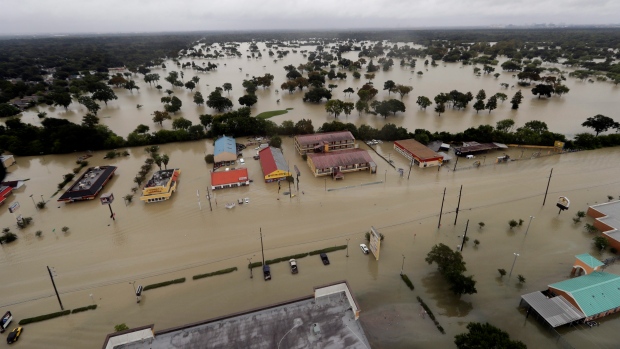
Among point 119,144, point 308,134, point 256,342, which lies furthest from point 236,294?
point 119,144

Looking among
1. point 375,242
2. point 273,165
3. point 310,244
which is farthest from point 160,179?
point 375,242

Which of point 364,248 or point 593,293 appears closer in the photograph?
point 593,293

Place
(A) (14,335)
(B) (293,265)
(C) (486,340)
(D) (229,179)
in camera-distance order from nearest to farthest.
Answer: (C) (486,340) → (A) (14,335) → (B) (293,265) → (D) (229,179)

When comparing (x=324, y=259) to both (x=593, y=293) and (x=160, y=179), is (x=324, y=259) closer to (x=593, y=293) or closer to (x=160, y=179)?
(x=593, y=293)

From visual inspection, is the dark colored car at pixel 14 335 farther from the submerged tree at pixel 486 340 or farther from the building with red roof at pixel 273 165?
the submerged tree at pixel 486 340

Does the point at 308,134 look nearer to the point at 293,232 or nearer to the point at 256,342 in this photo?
the point at 293,232

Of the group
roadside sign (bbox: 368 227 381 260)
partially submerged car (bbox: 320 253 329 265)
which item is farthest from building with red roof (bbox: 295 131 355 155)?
partially submerged car (bbox: 320 253 329 265)

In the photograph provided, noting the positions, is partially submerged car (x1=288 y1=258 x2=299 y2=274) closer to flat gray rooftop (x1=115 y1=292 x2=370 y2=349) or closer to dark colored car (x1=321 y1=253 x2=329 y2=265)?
dark colored car (x1=321 y1=253 x2=329 y2=265)
